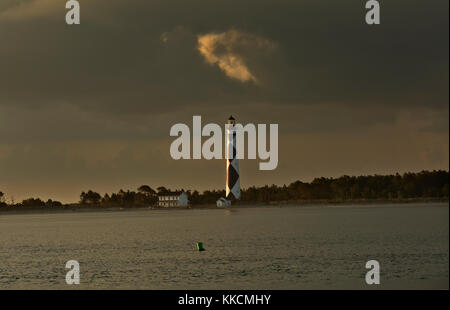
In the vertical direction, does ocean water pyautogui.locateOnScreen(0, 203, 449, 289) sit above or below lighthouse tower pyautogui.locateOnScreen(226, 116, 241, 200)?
below

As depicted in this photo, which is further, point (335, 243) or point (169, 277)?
point (335, 243)

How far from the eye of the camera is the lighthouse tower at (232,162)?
179 m

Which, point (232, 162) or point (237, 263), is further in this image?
point (232, 162)

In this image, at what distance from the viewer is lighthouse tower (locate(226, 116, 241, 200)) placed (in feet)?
586

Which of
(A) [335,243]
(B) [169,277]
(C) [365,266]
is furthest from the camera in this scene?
(A) [335,243]

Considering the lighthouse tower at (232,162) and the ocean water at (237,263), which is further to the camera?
the lighthouse tower at (232,162)

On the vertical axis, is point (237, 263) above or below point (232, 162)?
below

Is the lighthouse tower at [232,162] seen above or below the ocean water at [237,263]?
above

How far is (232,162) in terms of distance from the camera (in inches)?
7032

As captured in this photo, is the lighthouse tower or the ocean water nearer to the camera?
the ocean water

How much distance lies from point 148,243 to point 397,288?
4239 centimetres
